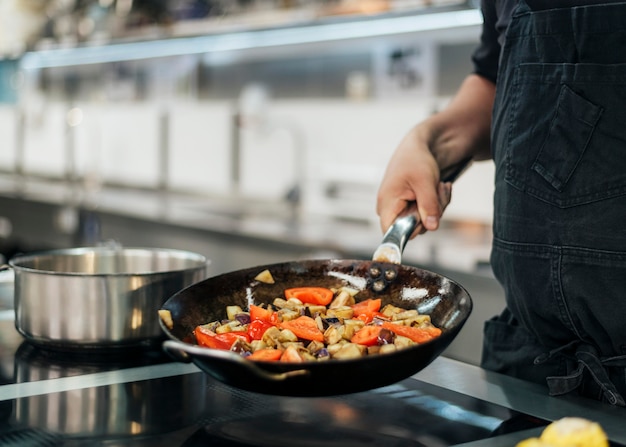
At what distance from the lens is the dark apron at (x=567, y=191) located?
112cm

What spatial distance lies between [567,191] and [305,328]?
16.5 inches

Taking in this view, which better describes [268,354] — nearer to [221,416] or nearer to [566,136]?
[221,416]

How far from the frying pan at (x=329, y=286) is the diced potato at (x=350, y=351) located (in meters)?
0.04

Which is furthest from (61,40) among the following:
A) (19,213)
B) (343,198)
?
(343,198)

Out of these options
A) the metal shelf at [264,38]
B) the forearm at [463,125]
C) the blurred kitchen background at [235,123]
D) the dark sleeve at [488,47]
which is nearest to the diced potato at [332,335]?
the forearm at [463,125]

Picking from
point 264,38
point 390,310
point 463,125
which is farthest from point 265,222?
point 390,310

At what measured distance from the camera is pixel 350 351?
0.89m

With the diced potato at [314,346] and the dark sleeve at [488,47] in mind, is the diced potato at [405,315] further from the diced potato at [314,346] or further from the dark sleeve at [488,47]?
the dark sleeve at [488,47]

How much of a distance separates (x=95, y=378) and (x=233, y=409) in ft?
0.79

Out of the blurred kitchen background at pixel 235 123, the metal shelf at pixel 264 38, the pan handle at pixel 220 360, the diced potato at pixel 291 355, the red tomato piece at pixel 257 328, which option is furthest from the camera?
the blurred kitchen background at pixel 235 123

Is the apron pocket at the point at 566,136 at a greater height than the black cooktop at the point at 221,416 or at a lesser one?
greater

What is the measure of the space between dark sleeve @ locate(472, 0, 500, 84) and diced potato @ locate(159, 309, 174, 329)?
73 centimetres

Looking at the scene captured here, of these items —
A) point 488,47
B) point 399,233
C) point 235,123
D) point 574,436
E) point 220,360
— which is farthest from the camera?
point 235,123

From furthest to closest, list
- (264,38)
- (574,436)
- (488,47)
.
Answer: (264,38)
(488,47)
(574,436)
